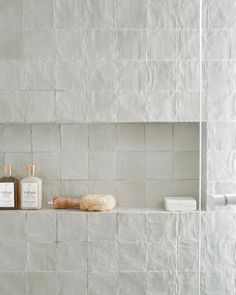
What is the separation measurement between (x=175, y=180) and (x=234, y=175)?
147 cm

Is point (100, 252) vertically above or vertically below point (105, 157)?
below

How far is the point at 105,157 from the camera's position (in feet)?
6.73

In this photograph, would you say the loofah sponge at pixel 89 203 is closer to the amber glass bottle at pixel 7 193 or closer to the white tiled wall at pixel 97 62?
the amber glass bottle at pixel 7 193

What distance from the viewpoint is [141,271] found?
190 centimetres

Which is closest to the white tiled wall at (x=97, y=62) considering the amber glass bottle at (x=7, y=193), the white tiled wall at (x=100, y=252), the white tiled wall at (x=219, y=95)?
the amber glass bottle at (x=7, y=193)

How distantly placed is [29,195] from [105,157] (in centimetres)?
40

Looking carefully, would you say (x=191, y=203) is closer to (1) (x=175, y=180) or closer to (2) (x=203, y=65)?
(1) (x=175, y=180)

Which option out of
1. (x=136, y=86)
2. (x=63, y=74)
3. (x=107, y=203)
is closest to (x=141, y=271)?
(x=107, y=203)

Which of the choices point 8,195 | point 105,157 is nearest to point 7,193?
point 8,195

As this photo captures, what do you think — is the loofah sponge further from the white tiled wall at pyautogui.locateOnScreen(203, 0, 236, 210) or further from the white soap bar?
the white tiled wall at pyautogui.locateOnScreen(203, 0, 236, 210)

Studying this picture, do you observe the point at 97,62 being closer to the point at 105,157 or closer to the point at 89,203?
the point at 105,157

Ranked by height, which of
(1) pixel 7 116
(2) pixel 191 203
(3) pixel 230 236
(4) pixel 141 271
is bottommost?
(4) pixel 141 271

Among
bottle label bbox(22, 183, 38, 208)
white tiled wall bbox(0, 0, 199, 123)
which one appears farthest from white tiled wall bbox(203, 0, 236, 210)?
bottle label bbox(22, 183, 38, 208)

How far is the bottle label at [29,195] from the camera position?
192cm
